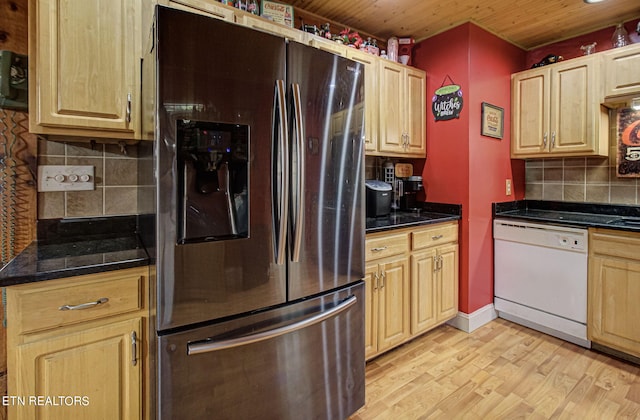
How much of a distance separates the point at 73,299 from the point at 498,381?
2.21 meters

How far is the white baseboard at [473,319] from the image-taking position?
2545mm

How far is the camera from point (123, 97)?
4.79 feet

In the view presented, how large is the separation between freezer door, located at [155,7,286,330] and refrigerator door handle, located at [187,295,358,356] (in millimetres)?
92

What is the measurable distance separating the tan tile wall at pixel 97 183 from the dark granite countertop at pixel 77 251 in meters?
0.05

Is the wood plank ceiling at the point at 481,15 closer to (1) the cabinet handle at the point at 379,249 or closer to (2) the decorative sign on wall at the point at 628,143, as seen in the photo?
(2) the decorative sign on wall at the point at 628,143

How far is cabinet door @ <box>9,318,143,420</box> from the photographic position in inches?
Result: 42.8

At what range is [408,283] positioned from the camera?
2186 mm

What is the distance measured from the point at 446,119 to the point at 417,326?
5.33 feet

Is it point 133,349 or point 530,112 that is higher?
point 530,112

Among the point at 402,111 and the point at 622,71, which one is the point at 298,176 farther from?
the point at 622,71

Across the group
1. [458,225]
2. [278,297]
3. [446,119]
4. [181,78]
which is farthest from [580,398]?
[181,78]

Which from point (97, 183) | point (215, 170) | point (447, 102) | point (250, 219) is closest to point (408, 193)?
point (447, 102)

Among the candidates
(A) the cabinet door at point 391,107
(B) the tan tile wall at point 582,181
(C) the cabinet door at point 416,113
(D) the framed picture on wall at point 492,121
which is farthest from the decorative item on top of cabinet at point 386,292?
(B) the tan tile wall at point 582,181

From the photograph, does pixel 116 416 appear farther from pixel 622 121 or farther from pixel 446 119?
pixel 622 121
